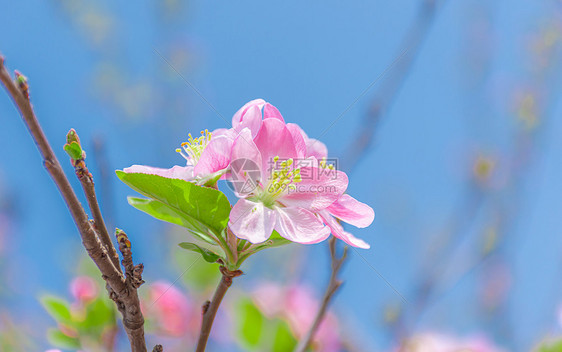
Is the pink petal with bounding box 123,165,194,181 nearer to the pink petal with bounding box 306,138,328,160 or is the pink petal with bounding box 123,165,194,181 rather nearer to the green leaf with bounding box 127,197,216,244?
the green leaf with bounding box 127,197,216,244

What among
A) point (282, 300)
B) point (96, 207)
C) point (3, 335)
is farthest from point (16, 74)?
point (3, 335)

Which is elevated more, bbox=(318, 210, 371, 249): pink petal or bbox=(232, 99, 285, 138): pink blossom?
bbox=(232, 99, 285, 138): pink blossom

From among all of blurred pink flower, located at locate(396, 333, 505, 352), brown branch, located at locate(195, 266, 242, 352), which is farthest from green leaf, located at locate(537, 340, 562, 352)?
brown branch, located at locate(195, 266, 242, 352)

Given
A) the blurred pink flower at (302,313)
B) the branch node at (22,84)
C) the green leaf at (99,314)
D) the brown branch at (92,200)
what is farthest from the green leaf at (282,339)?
the branch node at (22,84)

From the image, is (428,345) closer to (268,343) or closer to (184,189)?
(268,343)

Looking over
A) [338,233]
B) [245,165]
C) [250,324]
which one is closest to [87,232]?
[245,165]

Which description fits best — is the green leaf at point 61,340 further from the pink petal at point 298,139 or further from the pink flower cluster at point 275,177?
the pink petal at point 298,139

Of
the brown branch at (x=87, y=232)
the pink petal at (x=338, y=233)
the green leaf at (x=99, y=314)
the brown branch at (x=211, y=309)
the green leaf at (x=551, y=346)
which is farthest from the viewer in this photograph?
the green leaf at (x=99, y=314)
